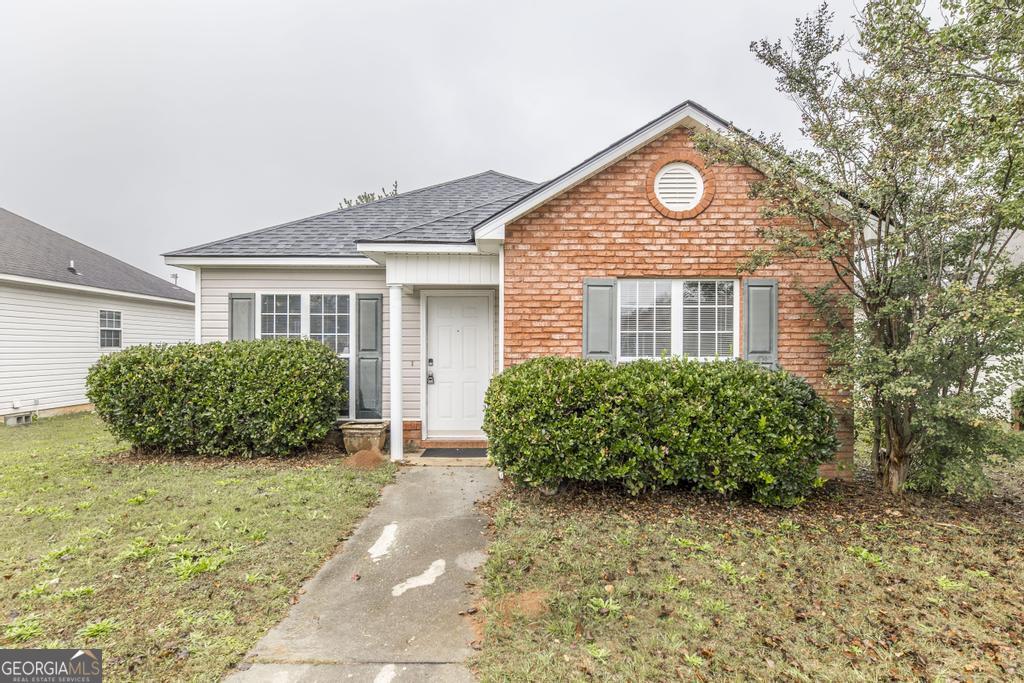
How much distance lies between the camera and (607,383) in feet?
16.0

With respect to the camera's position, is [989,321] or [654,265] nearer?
[989,321]

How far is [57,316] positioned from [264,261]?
860cm

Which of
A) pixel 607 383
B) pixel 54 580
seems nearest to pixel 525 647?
pixel 607 383

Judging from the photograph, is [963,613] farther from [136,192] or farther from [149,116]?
[136,192]

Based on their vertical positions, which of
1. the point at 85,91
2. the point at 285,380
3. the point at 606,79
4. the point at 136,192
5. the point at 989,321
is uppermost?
the point at 606,79

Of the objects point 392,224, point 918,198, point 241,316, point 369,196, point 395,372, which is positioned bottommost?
point 395,372

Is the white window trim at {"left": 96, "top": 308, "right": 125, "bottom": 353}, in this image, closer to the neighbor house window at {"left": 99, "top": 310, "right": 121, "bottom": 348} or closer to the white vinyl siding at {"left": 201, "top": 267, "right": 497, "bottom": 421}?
the neighbor house window at {"left": 99, "top": 310, "right": 121, "bottom": 348}

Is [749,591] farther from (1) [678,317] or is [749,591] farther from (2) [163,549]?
(2) [163,549]

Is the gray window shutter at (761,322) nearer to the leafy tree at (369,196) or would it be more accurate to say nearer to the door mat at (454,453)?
the door mat at (454,453)

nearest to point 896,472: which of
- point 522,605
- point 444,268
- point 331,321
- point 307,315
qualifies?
point 522,605

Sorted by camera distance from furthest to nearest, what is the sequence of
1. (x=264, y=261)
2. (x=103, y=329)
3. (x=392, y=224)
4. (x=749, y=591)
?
(x=103, y=329), (x=392, y=224), (x=264, y=261), (x=749, y=591)

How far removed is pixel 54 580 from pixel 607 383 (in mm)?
4835

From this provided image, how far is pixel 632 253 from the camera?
237 inches

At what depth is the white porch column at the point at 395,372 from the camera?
6730 millimetres
